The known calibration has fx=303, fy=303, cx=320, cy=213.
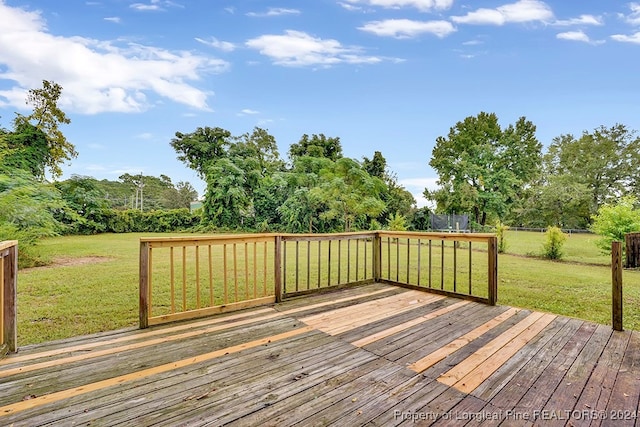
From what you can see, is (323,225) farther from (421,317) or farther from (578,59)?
(421,317)

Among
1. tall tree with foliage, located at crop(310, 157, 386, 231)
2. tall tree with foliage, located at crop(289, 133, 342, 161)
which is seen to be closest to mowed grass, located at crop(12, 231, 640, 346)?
tall tree with foliage, located at crop(310, 157, 386, 231)

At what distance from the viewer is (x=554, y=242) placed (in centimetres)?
850

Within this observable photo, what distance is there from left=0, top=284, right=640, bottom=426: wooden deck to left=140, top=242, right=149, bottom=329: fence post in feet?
0.35

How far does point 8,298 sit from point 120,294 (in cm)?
227

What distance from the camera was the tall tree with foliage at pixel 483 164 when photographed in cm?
1927

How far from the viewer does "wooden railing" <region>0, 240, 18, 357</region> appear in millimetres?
2189

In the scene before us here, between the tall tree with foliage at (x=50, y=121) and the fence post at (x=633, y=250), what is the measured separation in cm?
2171

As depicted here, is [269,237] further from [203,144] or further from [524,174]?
[524,174]

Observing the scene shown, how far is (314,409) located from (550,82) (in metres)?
13.8

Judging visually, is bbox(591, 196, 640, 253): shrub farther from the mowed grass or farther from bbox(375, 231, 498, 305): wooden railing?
bbox(375, 231, 498, 305): wooden railing

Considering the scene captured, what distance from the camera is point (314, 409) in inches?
62.6

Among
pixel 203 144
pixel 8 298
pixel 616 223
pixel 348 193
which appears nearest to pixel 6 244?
pixel 8 298

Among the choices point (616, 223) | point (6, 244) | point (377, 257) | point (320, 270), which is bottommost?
point (320, 270)

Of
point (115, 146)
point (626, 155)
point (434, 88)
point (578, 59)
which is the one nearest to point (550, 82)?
point (578, 59)
